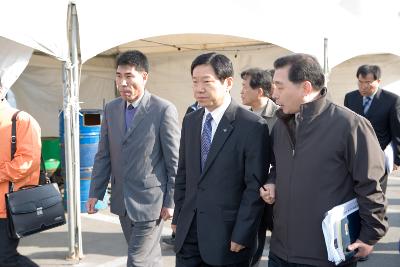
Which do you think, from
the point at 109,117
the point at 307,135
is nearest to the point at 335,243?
the point at 307,135

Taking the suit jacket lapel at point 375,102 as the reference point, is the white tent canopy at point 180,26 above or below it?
above

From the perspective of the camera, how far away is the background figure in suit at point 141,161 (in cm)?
316

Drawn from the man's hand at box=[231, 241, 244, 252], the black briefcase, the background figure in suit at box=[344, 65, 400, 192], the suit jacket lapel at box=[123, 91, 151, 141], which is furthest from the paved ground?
the man's hand at box=[231, 241, 244, 252]

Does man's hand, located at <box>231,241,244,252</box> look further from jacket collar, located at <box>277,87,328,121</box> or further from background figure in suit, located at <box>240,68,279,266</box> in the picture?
background figure in suit, located at <box>240,68,279,266</box>

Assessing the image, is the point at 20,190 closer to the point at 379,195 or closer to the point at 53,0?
the point at 53,0

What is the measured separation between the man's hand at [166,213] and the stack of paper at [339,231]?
4.44 ft

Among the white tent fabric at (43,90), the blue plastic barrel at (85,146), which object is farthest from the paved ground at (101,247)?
the white tent fabric at (43,90)

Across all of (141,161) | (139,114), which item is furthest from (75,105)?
(141,161)

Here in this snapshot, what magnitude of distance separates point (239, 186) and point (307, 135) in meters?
0.50

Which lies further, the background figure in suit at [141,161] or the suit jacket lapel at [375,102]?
the suit jacket lapel at [375,102]

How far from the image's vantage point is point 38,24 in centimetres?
413

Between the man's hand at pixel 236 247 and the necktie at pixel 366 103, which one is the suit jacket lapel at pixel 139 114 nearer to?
the man's hand at pixel 236 247

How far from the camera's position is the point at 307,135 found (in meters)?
2.16

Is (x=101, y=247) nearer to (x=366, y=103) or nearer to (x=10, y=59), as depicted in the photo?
(x=10, y=59)
